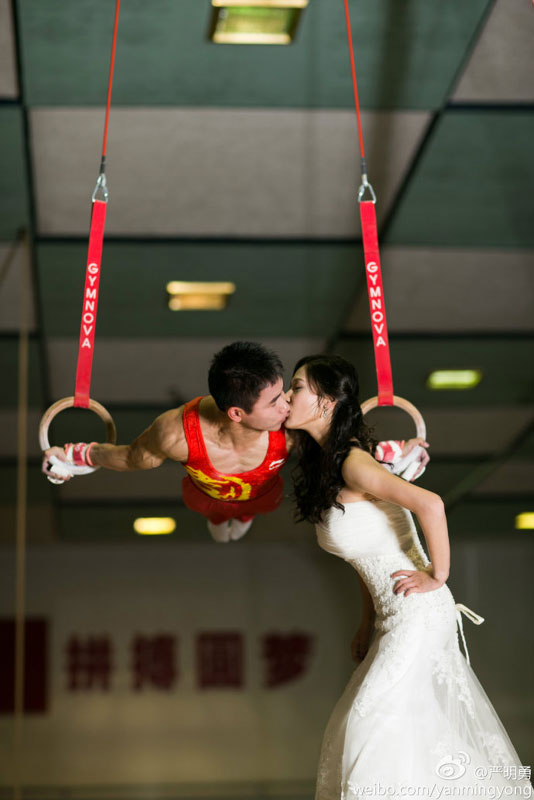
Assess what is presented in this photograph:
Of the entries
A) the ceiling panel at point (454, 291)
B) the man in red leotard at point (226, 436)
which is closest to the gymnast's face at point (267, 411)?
the man in red leotard at point (226, 436)

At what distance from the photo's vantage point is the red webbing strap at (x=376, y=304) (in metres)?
2.60

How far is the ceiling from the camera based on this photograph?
139 inches

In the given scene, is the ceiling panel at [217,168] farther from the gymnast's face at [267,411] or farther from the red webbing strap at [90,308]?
the gymnast's face at [267,411]

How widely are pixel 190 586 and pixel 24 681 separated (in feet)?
5.26

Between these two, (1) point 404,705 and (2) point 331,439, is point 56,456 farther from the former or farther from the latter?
(1) point 404,705

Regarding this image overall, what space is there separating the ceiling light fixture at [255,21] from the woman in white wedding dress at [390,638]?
4.90ft

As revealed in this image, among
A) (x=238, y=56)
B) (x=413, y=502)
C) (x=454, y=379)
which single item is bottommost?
(x=413, y=502)

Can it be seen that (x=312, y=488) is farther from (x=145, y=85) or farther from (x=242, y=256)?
(x=242, y=256)

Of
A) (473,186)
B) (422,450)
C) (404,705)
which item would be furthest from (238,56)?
(404,705)

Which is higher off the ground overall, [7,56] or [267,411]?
[7,56]

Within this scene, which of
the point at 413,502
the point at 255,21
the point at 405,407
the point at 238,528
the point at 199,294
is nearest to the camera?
the point at 413,502

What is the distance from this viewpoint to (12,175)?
13.6ft

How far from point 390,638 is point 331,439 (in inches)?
21.0

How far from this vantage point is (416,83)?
375cm
